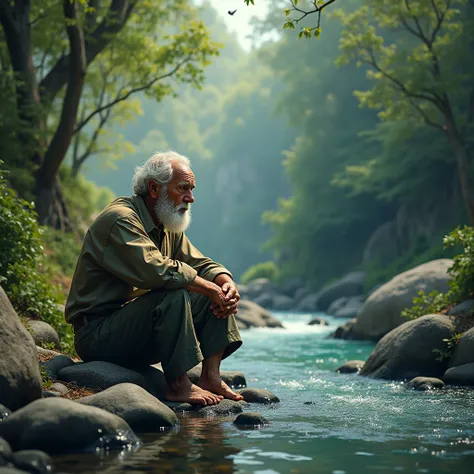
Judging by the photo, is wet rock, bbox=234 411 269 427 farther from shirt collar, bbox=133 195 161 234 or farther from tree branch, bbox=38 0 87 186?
tree branch, bbox=38 0 87 186

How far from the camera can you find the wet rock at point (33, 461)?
406 cm

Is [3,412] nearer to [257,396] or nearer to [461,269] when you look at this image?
[257,396]

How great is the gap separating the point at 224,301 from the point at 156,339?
0.57 meters

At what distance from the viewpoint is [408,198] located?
32625mm

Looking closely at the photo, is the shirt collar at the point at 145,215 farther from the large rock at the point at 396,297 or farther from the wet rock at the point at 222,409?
the large rock at the point at 396,297

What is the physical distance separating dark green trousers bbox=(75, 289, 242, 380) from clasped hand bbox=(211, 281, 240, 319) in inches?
3.3

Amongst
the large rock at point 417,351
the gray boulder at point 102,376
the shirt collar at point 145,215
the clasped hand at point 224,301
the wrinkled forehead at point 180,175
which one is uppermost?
the wrinkled forehead at point 180,175

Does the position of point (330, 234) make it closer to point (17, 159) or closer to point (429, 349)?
point (17, 159)

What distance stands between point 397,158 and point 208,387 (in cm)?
2634

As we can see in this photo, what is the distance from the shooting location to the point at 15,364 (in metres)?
5.12

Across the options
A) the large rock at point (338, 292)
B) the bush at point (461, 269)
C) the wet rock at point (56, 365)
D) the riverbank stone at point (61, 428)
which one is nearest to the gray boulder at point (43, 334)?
the wet rock at point (56, 365)

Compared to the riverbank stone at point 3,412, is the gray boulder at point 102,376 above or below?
above

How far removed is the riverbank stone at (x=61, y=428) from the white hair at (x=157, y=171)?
7.06ft

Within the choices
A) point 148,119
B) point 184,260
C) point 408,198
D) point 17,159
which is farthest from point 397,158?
point 148,119
